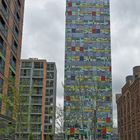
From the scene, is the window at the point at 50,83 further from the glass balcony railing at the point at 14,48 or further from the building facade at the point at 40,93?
the glass balcony railing at the point at 14,48

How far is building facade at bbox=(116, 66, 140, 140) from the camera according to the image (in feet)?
211

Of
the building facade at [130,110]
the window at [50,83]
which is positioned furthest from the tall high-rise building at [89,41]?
the building facade at [130,110]

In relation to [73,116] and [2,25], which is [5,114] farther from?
[73,116]

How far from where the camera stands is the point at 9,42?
5222 centimetres

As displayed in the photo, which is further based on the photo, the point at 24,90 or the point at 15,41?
the point at 15,41

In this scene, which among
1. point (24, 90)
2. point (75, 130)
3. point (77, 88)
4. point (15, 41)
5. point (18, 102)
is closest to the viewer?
point (77, 88)

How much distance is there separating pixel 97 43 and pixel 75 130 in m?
31.4

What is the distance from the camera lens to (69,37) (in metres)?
102

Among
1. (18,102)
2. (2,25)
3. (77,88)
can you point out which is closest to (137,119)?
(2,25)

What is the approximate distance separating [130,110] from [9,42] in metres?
34.7

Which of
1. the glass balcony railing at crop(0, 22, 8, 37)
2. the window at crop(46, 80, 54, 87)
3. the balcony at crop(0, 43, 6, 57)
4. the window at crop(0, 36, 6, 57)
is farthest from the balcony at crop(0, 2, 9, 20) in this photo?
the window at crop(46, 80, 54, 87)

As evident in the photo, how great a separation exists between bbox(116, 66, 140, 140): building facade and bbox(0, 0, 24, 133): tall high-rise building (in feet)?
83.2

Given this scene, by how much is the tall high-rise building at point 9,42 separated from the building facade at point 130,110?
25353 mm

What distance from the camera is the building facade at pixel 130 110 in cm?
6424
